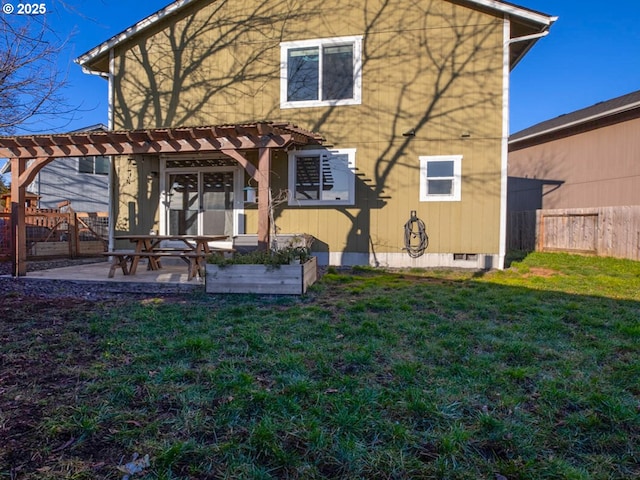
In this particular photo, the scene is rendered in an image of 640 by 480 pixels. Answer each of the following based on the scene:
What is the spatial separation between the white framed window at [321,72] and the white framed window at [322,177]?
1.14 meters

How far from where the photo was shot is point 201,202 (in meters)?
9.13

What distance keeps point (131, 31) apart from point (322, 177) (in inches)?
226

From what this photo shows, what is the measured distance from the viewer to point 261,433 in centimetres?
192

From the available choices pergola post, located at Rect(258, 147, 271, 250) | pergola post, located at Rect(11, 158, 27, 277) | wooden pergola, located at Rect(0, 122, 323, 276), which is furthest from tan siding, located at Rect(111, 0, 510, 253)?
pergola post, located at Rect(11, 158, 27, 277)

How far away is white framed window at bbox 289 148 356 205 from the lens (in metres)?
8.35

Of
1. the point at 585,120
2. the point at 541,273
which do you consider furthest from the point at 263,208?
the point at 585,120

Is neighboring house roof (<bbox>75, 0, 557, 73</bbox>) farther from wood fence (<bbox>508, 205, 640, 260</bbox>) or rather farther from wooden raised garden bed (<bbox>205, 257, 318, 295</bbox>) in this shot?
wooden raised garden bed (<bbox>205, 257, 318, 295</bbox>)

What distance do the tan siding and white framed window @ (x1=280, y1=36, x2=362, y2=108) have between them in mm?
169

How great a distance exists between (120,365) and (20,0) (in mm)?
4130

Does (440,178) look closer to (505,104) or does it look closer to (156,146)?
(505,104)

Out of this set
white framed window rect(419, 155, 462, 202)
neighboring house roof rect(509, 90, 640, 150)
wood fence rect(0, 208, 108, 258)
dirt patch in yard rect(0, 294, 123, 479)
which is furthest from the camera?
neighboring house roof rect(509, 90, 640, 150)

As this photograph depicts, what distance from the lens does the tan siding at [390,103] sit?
7922 mm

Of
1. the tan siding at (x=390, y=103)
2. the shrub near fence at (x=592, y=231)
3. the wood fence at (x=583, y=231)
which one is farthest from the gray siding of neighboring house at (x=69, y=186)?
the shrub near fence at (x=592, y=231)

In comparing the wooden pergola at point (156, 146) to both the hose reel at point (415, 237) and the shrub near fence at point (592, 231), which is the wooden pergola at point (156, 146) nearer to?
the hose reel at point (415, 237)
